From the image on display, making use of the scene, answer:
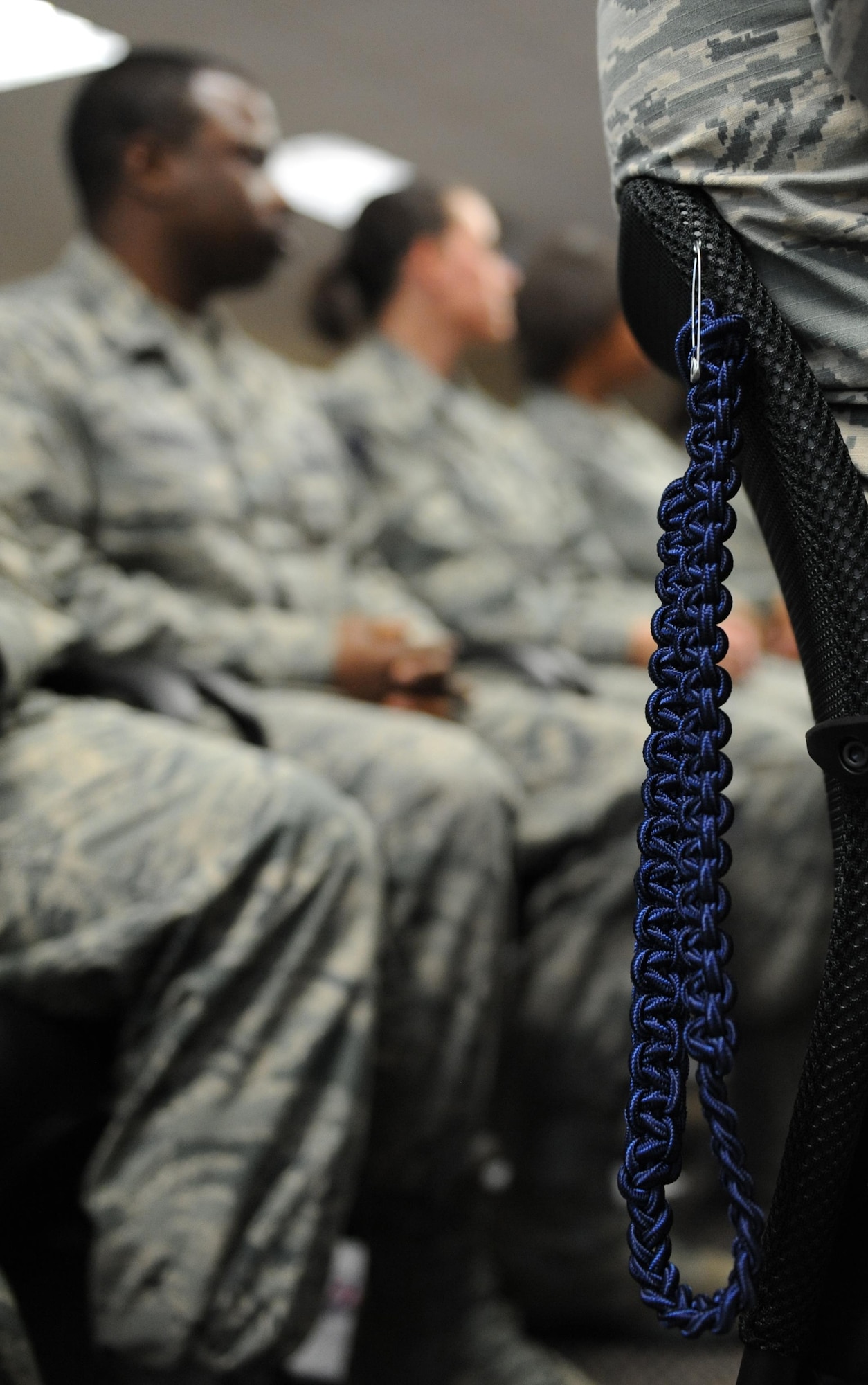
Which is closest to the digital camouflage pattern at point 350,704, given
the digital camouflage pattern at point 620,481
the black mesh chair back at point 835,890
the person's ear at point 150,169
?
the person's ear at point 150,169

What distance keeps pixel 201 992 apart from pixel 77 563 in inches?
19.9

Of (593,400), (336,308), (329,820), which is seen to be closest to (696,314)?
(329,820)

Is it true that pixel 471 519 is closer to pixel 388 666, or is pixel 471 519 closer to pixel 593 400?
pixel 388 666

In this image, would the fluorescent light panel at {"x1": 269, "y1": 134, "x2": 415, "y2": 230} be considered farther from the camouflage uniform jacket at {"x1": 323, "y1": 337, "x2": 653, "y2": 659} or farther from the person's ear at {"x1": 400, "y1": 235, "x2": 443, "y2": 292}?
the camouflage uniform jacket at {"x1": 323, "y1": 337, "x2": 653, "y2": 659}

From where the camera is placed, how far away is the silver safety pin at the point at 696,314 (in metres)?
0.40

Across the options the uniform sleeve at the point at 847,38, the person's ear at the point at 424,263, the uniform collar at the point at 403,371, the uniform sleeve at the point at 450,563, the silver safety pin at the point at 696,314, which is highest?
the uniform sleeve at the point at 847,38

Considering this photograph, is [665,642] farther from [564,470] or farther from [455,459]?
[564,470]

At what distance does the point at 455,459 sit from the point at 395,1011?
3.93ft

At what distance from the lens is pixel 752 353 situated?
0.40 m

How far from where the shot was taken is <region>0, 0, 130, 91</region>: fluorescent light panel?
1690 mm

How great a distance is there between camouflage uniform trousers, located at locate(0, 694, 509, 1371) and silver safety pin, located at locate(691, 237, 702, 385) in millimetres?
498

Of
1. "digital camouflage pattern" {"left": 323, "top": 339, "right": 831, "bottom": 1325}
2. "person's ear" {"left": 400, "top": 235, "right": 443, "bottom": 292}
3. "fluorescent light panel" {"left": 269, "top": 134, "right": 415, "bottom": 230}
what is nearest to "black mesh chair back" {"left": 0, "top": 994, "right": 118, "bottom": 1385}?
"digital camouflage pattern" {"left": 323, "top": 339, "right": 831, "bottom": 1325}

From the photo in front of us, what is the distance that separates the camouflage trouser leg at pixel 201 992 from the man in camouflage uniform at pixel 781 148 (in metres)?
0.52

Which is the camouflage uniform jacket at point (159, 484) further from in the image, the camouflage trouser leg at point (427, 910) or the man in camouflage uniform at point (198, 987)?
the man in camouflage uniform at point (198, 987)
